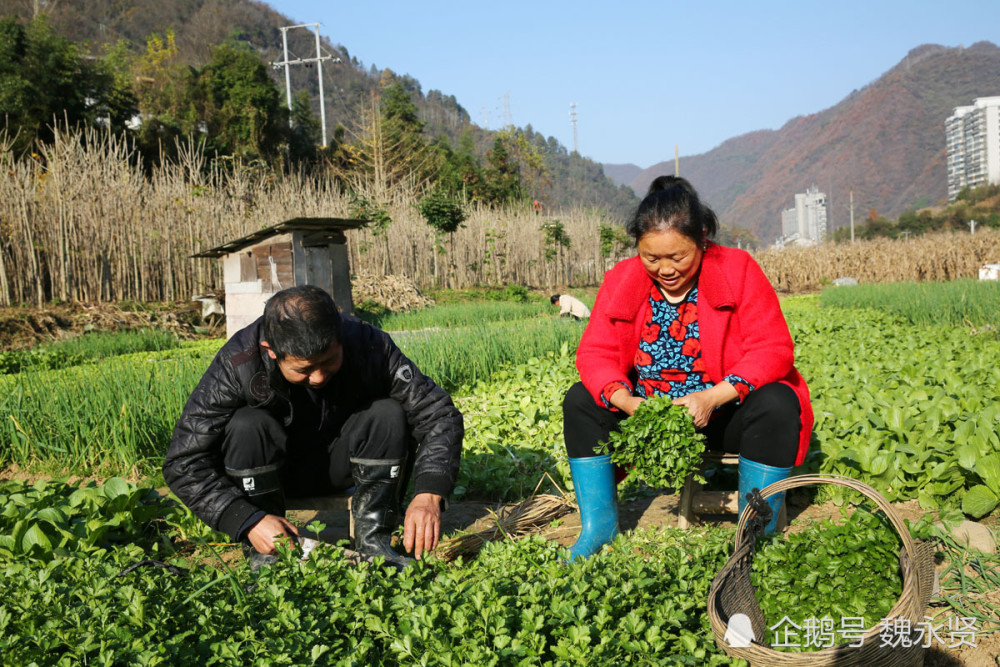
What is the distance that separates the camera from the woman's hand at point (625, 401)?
7.32 feet

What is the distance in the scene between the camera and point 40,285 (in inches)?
377

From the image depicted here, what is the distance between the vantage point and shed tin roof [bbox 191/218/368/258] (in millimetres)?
9259

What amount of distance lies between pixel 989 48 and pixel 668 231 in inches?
7839

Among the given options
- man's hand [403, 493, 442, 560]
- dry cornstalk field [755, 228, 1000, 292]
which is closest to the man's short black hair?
man's hand [403, 493, 442, 560]

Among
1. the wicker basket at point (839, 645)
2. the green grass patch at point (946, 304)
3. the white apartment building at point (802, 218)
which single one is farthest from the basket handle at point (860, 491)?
the white apartment building at point (802, 218)

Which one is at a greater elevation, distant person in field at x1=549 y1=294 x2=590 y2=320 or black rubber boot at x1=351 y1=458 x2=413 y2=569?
distant person in field at x1=549 y1=294 x2=590 y2=320

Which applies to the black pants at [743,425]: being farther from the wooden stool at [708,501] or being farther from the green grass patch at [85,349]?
the green grass patch at [85,349]

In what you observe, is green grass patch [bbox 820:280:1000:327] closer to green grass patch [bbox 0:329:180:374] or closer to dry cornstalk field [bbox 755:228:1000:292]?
green grass patch [bbox 0:329:180:374]

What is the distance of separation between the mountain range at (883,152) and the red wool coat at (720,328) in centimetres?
10772

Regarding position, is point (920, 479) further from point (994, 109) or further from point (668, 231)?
point (994, 109)

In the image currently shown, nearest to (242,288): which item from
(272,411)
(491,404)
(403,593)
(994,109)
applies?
(491,404)

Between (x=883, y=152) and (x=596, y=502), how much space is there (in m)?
147

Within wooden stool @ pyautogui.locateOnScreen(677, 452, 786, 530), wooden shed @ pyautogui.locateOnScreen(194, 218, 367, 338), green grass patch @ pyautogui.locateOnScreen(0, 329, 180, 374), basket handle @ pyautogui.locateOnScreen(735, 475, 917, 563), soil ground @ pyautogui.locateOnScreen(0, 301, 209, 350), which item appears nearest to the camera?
basket handle @ pyautogui.locateOnScreen(735, 475, 917, 563)

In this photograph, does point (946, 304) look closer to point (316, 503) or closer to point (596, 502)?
point (596, 502)
